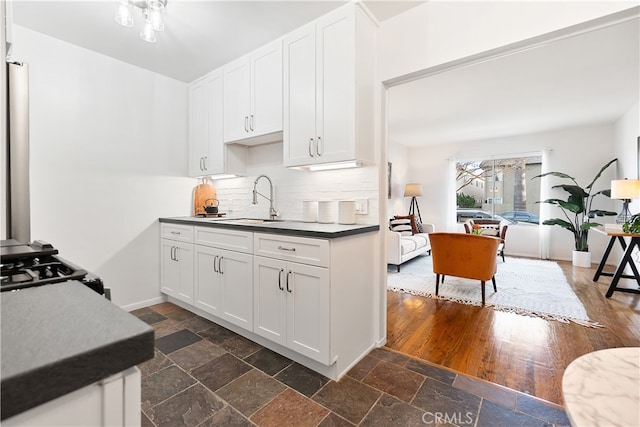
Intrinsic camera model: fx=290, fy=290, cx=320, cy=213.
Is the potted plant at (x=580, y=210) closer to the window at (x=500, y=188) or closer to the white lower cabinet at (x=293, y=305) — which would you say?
the window at (x=500, y=188)

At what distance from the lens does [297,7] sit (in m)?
2.10

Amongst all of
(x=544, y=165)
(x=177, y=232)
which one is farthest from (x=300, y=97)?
(x=544, y=165)

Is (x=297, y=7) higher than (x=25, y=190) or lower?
higher

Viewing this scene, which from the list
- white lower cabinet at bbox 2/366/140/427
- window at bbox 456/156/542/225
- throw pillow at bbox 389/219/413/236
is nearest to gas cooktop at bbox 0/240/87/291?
white lower cabinet at bbox 2/366/140/427

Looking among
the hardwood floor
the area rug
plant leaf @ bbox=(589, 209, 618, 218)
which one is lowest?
the hardwood floor

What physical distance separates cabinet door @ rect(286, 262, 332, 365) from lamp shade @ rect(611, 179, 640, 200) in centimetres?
416

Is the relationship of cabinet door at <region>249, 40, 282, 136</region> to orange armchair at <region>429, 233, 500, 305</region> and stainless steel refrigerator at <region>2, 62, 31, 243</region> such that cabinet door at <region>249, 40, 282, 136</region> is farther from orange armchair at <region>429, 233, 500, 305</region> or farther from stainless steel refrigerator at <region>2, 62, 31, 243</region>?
orange armchair at <region>429, 233, 500, 305</region>

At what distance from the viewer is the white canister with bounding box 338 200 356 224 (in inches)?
88.7

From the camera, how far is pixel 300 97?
232 centimetres

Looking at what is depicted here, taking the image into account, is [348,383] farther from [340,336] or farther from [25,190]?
[25,190]

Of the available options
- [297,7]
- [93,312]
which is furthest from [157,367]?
[297,7]

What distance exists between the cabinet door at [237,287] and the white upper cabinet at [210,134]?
3.59ft

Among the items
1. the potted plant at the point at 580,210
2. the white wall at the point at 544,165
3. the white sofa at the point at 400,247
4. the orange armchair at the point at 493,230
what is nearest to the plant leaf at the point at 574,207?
the potted plant at the point at 580,210

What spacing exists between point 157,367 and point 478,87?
174 inches
